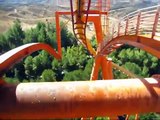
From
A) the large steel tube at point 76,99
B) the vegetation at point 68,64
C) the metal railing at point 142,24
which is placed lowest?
the vegetation at point 68,64

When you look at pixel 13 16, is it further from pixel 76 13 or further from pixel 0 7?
pixel 76 13

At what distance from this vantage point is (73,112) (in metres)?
1.74

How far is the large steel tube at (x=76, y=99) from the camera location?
174 centimetres

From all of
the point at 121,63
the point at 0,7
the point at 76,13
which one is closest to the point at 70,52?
the point at 121,63

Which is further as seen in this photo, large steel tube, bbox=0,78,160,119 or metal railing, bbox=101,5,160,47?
metal railing, bbox=101,5,160,47

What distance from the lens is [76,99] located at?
5.76 ft

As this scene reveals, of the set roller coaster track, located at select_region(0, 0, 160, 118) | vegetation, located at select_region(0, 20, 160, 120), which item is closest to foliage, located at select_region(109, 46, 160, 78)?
vegetation, located at select_region(0, 20, 160, 120)

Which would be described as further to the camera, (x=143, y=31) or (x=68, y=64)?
(x=68, y=64)

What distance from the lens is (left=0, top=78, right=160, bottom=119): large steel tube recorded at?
1736mm

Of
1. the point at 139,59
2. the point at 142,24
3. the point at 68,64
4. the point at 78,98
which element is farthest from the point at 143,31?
the point at 68,64

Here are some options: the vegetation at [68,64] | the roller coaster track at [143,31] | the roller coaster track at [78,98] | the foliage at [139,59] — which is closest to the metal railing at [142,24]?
the roller coaster track at [143,31]

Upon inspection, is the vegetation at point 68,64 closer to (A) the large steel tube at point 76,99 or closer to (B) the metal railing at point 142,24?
(B) the metal railing at point 142,24

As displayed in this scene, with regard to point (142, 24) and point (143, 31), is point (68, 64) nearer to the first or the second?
point (142, 24)

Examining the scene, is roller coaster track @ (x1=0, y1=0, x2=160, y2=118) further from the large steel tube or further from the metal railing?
the metal railing
